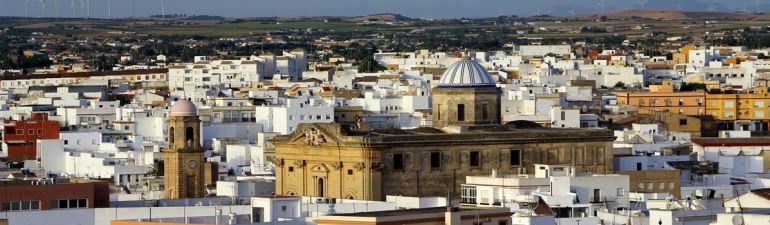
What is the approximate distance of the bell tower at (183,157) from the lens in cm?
7069

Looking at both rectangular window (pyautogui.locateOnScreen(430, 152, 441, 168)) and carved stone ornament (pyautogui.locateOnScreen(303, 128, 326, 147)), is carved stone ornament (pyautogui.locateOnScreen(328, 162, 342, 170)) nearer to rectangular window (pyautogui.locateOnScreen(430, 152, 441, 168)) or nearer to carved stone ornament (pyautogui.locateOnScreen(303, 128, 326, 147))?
carved stone ornament (pyautogui.locateOnScreen(303, 128, 326, 147))

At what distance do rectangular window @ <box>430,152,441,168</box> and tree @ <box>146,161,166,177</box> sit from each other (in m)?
14.2

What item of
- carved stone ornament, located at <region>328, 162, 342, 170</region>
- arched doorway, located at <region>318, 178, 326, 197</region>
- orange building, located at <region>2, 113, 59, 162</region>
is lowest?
orange building, located at <region>2, 113, 59, 162</region>

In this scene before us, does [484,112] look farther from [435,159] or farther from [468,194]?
[468,194]

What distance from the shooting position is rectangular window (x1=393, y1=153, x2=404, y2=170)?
70062 millimetres

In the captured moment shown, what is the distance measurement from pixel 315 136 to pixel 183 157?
3.36m

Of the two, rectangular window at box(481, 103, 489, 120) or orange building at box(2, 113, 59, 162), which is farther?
orange building at box(2, 113, 59, 162)

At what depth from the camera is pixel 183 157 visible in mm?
71875

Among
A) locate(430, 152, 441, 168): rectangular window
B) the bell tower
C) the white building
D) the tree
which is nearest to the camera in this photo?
locate(430, 152, 441, 168): rectangular window

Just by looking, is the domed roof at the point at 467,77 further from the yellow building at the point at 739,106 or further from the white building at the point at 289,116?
the yellow building at the point at 739,106

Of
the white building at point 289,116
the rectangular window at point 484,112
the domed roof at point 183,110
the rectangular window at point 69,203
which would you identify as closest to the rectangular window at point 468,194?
the rectangular window at point 69,203

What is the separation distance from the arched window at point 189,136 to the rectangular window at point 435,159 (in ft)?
19.8

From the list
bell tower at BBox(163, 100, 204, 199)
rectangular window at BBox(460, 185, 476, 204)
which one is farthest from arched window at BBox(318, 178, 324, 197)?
rectangular window at BBox(460, 185, 476, 204)

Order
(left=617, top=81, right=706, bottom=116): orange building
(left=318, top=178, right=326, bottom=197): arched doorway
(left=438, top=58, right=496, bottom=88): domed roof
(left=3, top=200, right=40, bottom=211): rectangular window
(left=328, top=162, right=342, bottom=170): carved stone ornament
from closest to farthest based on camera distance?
(left=3, top=200, right=40, bottom=211): rectangular window, (left=318, top=178, right=326, bottom=197): arched doorway, (left=328, top=162, right=342, bottom=170): carved stone ornament, (left=438, top=58, right=496, bottom=88): domed roof, (left=617, top=81, right=706, bottom=116): orange building
